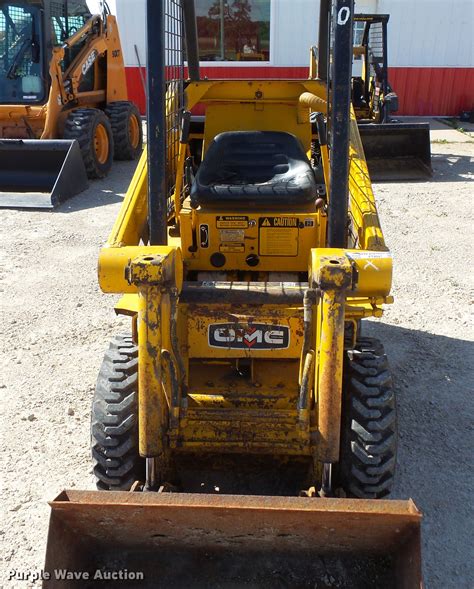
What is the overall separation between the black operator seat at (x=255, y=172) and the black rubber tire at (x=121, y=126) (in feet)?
24.4

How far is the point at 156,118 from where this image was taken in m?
3.02

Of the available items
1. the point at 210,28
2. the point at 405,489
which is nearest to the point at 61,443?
the point at 405,489

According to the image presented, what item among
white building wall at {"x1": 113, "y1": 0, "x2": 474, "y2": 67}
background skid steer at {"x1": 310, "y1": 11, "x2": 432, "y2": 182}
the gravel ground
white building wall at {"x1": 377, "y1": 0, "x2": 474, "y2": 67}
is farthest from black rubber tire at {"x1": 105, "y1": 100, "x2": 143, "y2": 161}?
white building wall at {"x1": 377, "y1": 0, "x2": 474, "y2": 67}

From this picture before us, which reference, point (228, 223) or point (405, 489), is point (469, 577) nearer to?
point (405, 489)

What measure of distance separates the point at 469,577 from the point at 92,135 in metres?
8.24

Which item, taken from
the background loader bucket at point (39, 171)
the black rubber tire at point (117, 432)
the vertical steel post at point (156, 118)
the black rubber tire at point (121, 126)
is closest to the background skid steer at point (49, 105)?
the background loader bucket at point (39, 171)

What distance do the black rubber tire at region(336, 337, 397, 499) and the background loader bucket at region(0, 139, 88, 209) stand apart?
21.1 feet

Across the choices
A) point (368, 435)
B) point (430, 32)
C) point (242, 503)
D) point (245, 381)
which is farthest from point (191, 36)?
point (430, 32)

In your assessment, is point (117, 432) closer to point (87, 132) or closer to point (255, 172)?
point (255, 172)

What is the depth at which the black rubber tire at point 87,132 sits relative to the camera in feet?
31.0

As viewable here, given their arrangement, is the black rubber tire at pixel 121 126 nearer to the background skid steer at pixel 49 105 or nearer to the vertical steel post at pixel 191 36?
the background skid steer at pixel 49 105

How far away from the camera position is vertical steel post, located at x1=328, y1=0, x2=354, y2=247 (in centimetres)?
278

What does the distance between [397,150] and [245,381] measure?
7.97 metres

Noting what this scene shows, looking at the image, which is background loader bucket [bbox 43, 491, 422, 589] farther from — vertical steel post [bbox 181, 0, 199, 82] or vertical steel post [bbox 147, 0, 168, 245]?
vertical steel post [bbox 181, 0, 199, 82]
